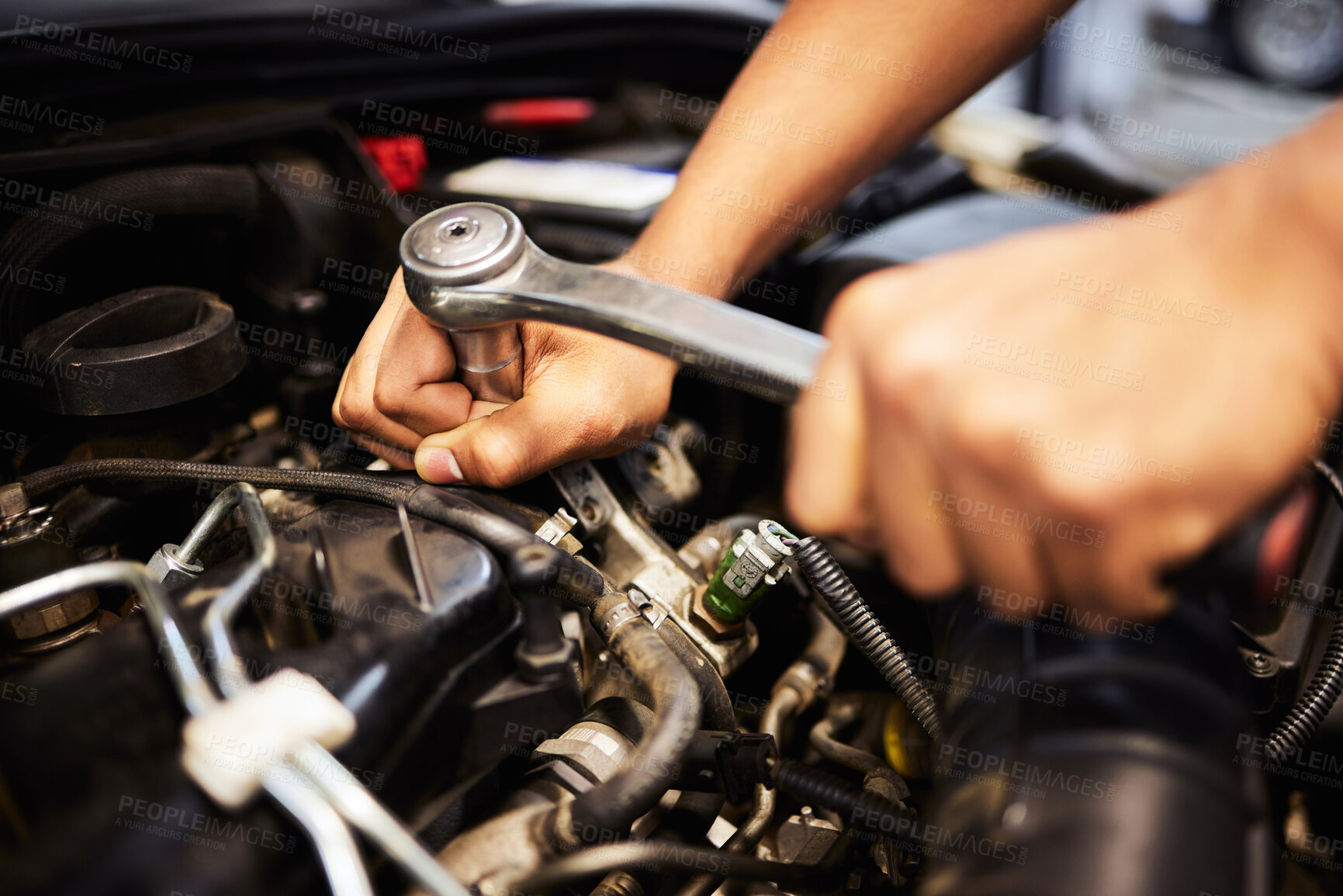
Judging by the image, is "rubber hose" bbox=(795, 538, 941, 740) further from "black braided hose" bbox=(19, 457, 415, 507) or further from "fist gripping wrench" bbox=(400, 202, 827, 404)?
"black braided hose" bbox=(19, 457, 415, 507)

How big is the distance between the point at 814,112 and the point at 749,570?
0.49 meters

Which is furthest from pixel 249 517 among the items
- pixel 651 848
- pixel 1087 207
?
pixel 1087 207

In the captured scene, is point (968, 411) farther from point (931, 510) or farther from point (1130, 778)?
point (1130, 778)

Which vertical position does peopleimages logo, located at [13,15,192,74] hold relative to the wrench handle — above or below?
above

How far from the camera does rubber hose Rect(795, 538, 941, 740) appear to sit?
23.8 inches

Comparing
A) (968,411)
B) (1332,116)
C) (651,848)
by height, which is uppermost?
(1332,116)

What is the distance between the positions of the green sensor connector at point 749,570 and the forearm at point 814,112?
30 centimetres

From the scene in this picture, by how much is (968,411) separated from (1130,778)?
18 centimetres

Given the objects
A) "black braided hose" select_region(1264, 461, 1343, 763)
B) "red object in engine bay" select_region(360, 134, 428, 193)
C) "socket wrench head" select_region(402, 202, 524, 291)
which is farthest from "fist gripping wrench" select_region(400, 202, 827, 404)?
"red object in engine bay" select_region(360, 134, 428, 193)

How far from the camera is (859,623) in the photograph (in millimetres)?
615

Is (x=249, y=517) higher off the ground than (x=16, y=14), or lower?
lower

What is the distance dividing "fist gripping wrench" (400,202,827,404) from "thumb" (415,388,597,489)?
0.15 ft

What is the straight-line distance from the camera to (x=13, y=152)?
0.74 meters

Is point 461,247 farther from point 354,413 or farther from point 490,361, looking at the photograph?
point 354,413
